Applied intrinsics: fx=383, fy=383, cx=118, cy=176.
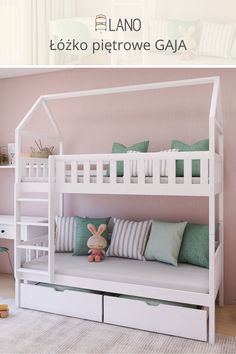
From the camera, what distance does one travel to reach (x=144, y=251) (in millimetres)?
3311

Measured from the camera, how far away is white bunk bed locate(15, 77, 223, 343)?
260cm

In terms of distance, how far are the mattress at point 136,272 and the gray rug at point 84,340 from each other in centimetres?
34

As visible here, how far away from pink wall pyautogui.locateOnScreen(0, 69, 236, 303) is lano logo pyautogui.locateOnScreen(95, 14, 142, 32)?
2.01 metres

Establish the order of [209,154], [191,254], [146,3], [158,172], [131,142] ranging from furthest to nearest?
[131,142]
[191,254]
[158,172]
[209,154]
[146,3]

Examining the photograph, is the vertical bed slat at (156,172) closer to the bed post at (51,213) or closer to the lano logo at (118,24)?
the bed post at (51,213)

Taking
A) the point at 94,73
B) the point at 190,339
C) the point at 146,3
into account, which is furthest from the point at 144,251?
the point at 146,3

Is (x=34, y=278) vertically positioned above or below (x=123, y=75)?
below

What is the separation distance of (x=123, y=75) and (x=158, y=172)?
54.0 inches

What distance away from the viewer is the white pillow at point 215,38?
5.03ft

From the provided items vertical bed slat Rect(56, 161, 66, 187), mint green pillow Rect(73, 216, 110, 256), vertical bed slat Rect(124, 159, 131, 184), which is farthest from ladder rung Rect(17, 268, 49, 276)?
vertical bed slat Rect(124, 159, 131, 184)

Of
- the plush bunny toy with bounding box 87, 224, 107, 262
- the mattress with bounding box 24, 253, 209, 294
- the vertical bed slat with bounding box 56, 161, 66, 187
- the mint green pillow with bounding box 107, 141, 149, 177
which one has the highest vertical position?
the mint green pillow with bounding box 107, 141, 149, 177

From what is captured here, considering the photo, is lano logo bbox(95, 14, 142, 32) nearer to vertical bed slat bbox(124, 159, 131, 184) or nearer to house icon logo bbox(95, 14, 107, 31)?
house icon logo bbox(95, 14, 107, 31)

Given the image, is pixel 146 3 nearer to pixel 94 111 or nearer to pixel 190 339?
pixel 190 339

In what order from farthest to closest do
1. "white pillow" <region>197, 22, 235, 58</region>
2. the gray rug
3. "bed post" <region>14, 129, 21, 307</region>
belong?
"bed post" <region>14, 129, 21, 307</region>
the gray rug
"white pillow" <region>197, 22, 235, 58</region>
